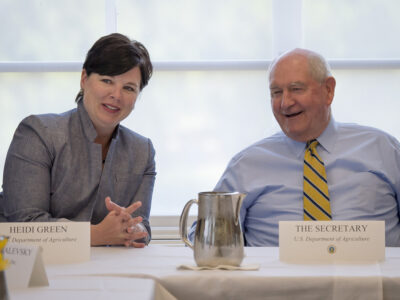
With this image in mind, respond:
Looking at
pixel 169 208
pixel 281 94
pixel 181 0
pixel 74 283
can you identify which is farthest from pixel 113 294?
pixel 181 0

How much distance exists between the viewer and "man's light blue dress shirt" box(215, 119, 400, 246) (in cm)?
210

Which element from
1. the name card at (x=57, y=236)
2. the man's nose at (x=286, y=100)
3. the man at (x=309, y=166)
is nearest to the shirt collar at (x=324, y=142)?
the man at (x=309, y=166)

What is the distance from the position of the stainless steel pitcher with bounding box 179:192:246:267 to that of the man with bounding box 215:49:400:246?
0.86 meters

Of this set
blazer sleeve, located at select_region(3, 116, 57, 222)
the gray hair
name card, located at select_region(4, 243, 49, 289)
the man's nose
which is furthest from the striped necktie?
name card, located at select_region(4, 243, 49, 289)

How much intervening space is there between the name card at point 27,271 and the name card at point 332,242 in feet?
1.99

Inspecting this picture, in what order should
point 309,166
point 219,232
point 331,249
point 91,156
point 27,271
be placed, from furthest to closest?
point 309,166 < point 91,156 < point 331,249 < point 219,232 < point 27,271

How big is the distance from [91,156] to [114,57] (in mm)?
394

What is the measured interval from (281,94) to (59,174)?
0.95 m

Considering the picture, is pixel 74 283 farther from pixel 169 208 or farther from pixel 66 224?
pixel 169 208

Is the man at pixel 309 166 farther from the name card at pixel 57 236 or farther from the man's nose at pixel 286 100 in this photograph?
the name card at pixel 57 236

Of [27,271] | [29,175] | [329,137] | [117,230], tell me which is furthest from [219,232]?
[329,137]

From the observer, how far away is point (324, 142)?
88.0 inches

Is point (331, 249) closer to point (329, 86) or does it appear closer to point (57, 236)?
point (57, 236)

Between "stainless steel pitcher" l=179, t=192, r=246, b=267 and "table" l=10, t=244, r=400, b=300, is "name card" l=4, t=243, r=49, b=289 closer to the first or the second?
"table" l=10, t=244, r=400, b=300
